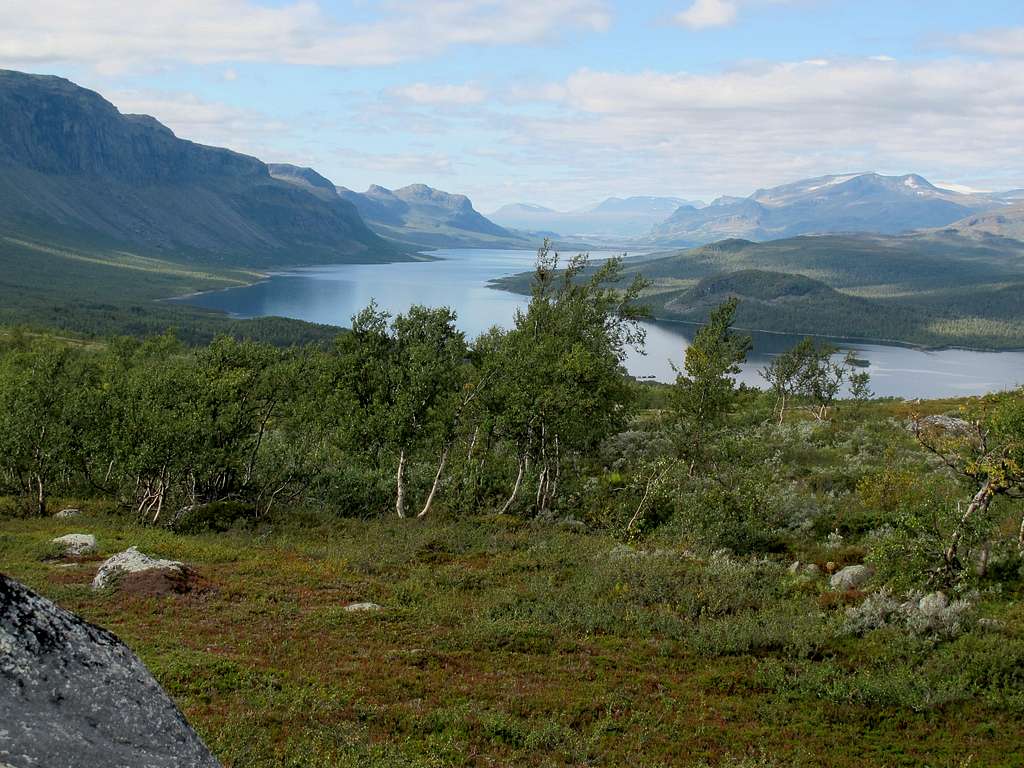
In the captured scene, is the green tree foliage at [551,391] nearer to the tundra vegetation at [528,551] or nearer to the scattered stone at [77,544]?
the tundra vegetation at [528,551]

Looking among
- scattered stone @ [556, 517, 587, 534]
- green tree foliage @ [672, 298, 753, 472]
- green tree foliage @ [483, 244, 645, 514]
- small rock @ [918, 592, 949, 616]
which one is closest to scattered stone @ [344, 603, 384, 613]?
scattered stone @ [556, 517, 587, 534]

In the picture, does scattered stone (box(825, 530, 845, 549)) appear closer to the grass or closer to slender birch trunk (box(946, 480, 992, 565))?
the grass

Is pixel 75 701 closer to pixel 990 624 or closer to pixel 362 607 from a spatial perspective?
pixel 362 607

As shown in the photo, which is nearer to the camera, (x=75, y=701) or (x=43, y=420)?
(x=75, y=701)

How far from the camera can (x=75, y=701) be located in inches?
284

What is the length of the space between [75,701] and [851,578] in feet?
77.4

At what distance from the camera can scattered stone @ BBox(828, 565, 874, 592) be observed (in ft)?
79.3

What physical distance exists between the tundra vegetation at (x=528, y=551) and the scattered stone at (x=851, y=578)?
89mm

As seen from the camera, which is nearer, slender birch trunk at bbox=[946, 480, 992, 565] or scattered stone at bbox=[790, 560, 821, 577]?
slender birch trunk at bbox=[946, 480, 992, 565]

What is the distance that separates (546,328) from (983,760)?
35.3 metres

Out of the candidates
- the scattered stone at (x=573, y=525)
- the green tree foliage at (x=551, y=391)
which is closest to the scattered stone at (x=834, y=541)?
the scattered stone at (x=573, y=525)

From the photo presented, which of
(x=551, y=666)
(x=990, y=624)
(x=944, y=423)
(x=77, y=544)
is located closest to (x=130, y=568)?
(x=77, y=544)

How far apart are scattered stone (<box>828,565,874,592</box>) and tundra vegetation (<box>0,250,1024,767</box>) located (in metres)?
0.09

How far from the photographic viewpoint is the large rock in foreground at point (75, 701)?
6.71 m
